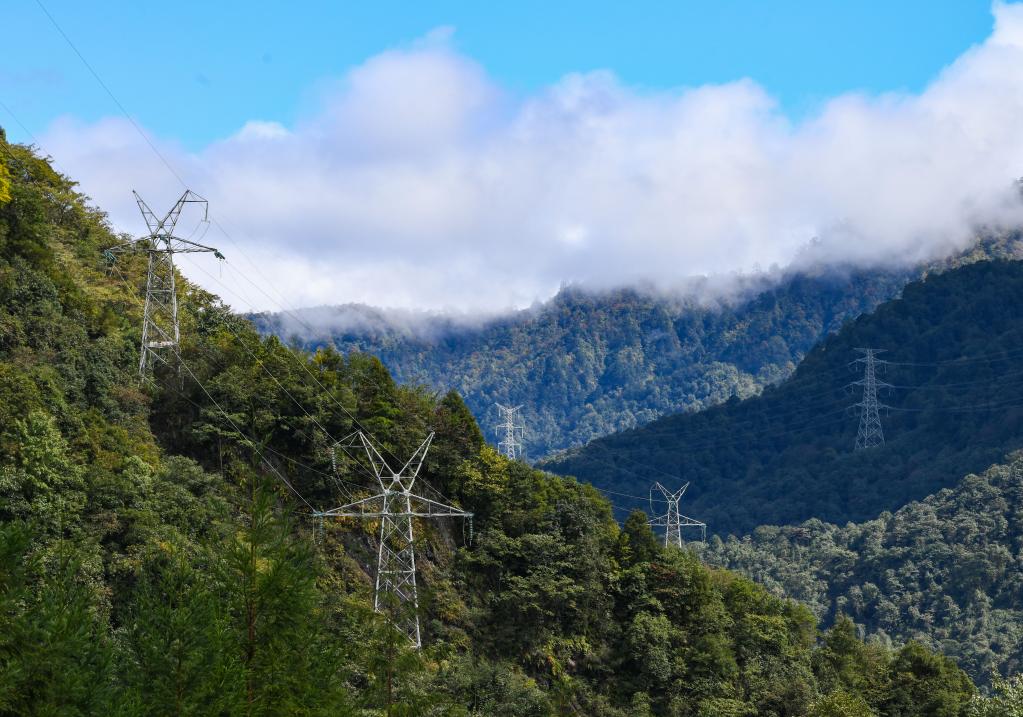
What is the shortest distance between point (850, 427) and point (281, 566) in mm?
153343

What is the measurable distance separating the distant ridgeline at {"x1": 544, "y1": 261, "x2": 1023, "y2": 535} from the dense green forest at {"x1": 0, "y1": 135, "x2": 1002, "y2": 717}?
84.0 meters

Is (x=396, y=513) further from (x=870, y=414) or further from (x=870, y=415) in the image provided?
(x=870, y=414)

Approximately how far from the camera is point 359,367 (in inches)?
2095

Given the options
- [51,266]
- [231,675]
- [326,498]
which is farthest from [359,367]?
[231,675]

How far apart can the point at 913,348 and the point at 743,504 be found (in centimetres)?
3810

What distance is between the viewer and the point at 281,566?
66.0 ft

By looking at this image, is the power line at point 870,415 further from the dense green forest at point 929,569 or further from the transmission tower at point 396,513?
the transmission tower at point 396,513

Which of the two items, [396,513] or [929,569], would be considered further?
[929,569]

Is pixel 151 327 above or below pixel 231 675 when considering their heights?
above

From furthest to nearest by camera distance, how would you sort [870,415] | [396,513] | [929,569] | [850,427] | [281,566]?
[850,427]
[870,415]
[929,569]
[396,513]
[281,566]

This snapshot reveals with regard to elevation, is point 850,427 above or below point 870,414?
below

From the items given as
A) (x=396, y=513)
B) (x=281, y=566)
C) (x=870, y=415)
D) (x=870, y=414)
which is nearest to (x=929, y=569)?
(x=870, y=415)

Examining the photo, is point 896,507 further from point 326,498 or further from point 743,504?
point 326,498

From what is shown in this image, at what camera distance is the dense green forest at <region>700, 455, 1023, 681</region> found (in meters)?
96.8
